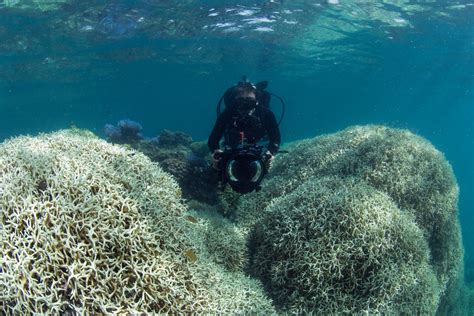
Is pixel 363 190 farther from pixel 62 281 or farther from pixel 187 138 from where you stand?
pixel 187 138

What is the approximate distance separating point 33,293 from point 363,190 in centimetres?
459

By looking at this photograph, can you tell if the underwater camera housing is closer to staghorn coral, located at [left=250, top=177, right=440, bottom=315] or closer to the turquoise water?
staghorn coral, located at [left=250, top=177, right=440, bottom=315]

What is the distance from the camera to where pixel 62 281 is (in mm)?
2932

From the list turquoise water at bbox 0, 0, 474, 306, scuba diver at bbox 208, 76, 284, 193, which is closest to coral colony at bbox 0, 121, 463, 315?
scuba diver at bbox 208, 76, 284, 193

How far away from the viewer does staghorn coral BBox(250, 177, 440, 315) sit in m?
A: 4.60

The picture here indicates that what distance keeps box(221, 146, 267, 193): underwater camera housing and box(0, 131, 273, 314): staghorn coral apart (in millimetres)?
1600

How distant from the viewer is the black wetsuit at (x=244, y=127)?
6.75 meters

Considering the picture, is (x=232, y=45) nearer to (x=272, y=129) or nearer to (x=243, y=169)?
(x=272, y=129)

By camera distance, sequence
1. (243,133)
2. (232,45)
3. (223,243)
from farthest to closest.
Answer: (232,45) → (243,133) → (223,243)

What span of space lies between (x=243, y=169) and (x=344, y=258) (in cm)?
204

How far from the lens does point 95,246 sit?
9.98 feet

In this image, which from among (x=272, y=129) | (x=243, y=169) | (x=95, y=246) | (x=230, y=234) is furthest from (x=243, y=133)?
(x=95, y=246)

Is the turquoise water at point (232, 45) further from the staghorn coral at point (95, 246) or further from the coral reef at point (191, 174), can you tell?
the staghorn coral at point (95, 246)

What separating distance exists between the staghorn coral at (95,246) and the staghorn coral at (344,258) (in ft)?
2.94
